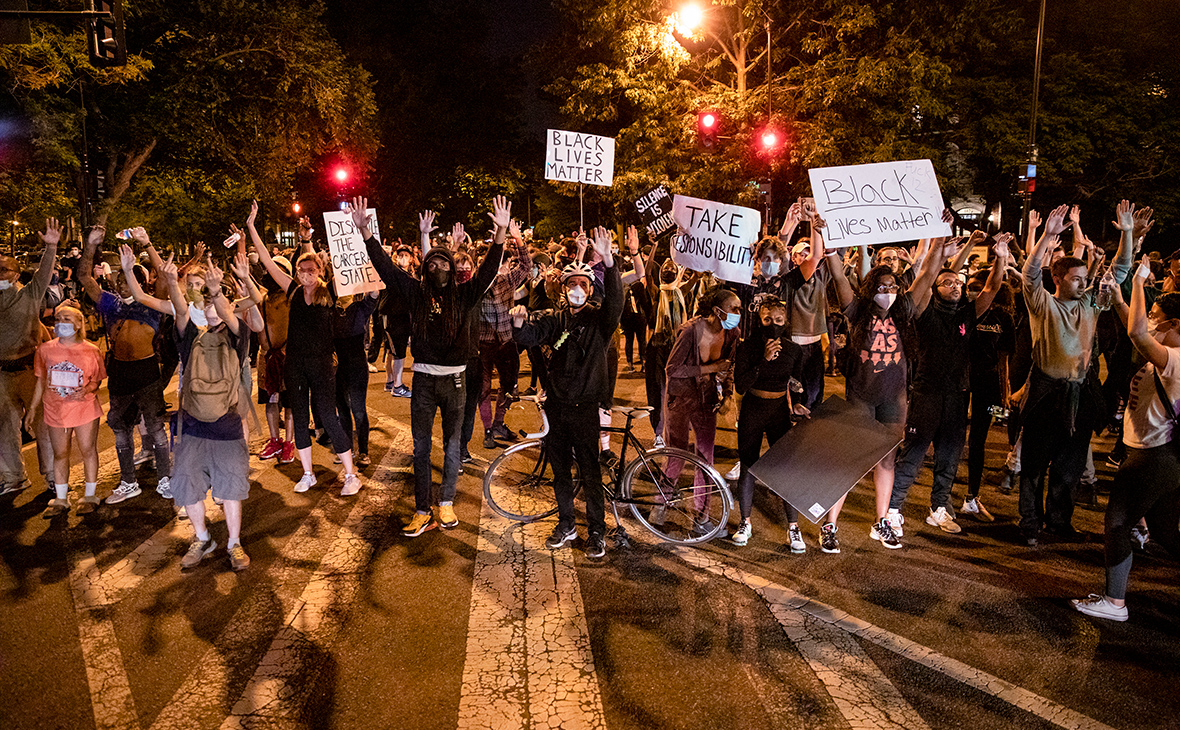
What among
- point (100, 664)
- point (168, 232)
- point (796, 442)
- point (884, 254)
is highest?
point (168, 232)

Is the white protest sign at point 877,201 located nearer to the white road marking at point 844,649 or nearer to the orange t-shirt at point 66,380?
the white road marking at point 844,649

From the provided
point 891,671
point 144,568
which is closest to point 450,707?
point 891,671

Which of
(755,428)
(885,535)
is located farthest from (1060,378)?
(755,428)

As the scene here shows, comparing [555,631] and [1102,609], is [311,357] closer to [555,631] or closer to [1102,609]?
[555,631]

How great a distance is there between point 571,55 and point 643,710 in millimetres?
23724

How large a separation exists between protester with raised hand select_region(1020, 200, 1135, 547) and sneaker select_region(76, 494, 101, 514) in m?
7.65

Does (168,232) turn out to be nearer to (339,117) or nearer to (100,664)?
(339,117)

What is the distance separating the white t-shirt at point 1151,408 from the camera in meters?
4.70

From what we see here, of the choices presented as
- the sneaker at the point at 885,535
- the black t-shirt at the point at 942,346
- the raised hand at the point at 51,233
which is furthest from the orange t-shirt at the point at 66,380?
the black t-shirt at the point at 942,346

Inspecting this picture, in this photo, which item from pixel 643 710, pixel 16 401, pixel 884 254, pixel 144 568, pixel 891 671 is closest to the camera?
pixel 643 710

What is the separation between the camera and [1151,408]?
4777 millimetres

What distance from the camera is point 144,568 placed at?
5672mm

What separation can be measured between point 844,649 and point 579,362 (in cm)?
254

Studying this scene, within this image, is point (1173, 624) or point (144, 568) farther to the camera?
point (144, 568)
